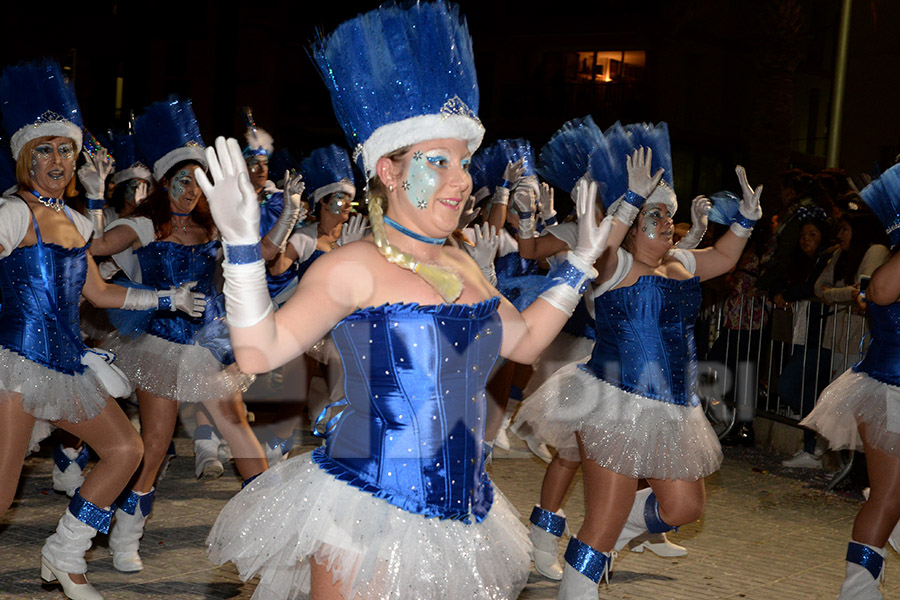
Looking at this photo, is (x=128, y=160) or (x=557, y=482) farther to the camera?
(x=128, y=160)

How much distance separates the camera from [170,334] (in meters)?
5.88

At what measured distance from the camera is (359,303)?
287 cm

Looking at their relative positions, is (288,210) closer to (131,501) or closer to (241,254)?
(131,501)

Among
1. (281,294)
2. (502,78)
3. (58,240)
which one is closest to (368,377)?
(58,240)

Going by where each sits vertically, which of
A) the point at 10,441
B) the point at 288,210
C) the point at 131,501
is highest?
the point at 288,210

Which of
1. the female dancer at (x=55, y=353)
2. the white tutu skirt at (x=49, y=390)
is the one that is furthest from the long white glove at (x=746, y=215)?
the white tutu skirt at (x=49, y=390)

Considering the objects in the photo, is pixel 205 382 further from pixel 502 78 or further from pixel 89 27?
pixel 89 27

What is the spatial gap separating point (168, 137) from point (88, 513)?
2.49m

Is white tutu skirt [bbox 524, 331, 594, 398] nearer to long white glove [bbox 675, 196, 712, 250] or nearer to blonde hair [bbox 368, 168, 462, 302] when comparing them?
long white glove [bbox 675, 196, 712, 250]

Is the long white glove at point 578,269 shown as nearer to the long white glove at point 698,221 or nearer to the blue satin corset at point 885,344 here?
the blue satin corset at point 885,344

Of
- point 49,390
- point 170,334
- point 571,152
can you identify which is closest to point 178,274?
point 170,334

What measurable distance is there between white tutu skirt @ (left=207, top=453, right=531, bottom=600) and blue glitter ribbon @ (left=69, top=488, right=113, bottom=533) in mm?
1942

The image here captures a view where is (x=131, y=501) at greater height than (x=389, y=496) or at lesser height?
lesser

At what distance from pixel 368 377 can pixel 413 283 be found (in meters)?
0.30
